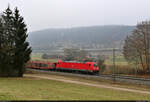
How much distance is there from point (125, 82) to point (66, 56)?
39.3m

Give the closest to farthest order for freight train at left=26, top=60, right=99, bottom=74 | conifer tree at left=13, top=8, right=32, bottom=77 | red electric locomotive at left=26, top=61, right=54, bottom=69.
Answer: conifer tree at left=13, top=8, right=32, bottom=77
freight train at left=26, top=60, right=99, bottom=74
red electric locomotive at left=26, top=61, right=54, bottom=69

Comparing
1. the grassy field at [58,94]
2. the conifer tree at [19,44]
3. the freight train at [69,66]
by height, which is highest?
the conifer tree at [19,44]

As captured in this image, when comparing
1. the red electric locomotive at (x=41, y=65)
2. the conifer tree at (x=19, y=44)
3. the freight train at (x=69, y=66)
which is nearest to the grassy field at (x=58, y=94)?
the conifer tree at (x=19, y=44)

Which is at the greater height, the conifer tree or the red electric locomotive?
the conifer tree

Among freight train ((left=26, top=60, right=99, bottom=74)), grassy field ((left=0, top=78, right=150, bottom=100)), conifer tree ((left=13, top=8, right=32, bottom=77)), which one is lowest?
grassy field ((left=0, top=78, right=150, bottom=100))

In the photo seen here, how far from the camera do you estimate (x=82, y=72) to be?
1730 inches

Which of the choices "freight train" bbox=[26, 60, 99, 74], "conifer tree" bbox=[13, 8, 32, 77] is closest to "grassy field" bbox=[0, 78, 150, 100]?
"conifer tree" bbox=[13, 8, 32, 77]

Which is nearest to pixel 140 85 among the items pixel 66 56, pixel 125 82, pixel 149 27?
pixel 125 82

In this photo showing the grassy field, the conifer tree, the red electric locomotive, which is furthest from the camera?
the red electric locomotive

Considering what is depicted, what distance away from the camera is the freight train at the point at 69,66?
41.2 meters

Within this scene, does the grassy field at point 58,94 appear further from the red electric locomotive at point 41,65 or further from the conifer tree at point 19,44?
the red electric locomotive at point 41,65

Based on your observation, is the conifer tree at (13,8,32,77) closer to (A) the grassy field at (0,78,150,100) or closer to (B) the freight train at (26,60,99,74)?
(B) the freight train at (26,60,99,74)

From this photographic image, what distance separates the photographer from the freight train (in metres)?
41.2

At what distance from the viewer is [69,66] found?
47.3 m
